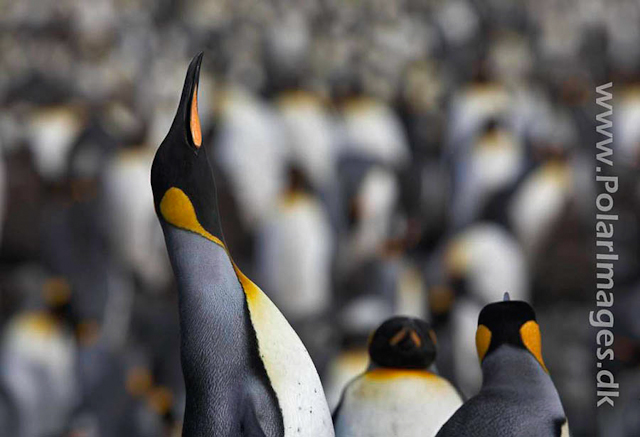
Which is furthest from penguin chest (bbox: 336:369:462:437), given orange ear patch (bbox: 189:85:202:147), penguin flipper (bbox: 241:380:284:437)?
orange ear patch (bbox: 189:85:202:147)

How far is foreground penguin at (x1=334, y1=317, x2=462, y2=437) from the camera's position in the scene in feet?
7.00

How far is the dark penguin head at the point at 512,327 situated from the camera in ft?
6.09

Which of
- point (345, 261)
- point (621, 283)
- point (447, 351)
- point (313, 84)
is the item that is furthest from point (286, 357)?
point (313, 84)

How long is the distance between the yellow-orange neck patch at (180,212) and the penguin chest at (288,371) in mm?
110

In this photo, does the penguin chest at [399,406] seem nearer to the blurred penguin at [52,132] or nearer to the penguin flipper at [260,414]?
the penguin flipper at [260,414]

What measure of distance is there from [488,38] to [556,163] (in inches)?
167

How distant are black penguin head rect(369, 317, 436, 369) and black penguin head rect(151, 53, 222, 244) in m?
0.54

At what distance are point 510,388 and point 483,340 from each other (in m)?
0.12

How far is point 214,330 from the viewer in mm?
1777

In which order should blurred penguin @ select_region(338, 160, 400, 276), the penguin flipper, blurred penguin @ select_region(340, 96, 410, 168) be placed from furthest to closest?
blurred penguin @ select_region(340, 96, 410, 168), blurred penguin @ select_region(338, 160, 400, 276), the penguin flipper

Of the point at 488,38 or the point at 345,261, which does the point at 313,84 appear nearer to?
the point at 345,261

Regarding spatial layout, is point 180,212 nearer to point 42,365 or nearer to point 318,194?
point 42,365

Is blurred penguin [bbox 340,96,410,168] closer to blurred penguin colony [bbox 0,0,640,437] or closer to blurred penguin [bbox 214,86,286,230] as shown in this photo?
blurred penguin colony [bbox 0,0,640,437]

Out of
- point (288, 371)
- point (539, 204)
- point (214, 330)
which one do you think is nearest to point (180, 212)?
point (214, 330)
